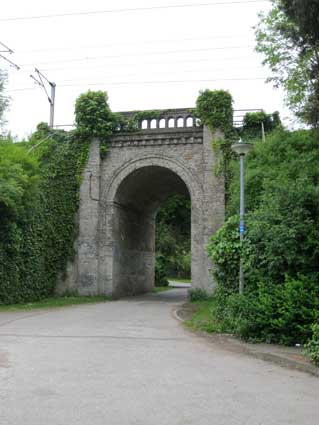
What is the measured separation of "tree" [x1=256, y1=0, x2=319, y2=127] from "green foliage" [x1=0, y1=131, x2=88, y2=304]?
10.4 meters

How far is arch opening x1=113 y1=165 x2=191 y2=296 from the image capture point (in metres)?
24.7

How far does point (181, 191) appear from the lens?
98.3ft

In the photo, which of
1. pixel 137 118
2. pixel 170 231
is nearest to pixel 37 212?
pixel 137 118

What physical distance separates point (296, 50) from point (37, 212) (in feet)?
42.0

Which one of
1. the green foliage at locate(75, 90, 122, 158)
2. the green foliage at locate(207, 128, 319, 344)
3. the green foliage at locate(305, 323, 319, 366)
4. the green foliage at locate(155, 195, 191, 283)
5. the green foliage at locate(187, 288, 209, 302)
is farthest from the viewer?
the green foliage at locate(155, 195, 191, 283)

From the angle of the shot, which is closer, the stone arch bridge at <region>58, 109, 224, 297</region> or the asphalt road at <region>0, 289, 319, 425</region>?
the asphalt road at <region>0, 289, 319, 425</region>

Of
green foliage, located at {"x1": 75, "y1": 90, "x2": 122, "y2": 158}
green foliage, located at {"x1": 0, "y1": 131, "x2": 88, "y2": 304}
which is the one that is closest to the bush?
green foliage, located at {"x1": 0, "y1": 131, "x2": 88, "y2": 304}

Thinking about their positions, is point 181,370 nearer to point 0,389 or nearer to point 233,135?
point 0,389

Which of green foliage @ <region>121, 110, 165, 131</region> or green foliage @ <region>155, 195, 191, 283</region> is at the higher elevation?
green foliage @ <region>121, 110, 165, 131</region>

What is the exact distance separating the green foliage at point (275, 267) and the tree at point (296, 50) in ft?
12.2

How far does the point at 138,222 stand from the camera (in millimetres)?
29312

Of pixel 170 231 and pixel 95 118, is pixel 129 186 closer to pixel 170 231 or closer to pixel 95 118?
pixel 95 118

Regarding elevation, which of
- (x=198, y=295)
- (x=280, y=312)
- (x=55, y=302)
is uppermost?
(x=280, y=312)

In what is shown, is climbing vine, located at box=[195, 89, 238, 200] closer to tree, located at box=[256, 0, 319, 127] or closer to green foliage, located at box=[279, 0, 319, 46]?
tree, located at box=[256, 0, 319, 127]
